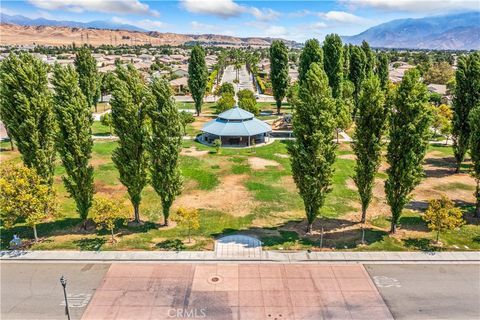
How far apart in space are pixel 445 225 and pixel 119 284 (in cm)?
2554

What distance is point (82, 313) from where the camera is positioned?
70.8 feet

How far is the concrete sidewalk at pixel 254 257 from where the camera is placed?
2728 centimetres

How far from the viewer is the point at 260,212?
119ft

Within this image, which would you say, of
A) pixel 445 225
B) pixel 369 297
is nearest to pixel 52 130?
pixel 369 297

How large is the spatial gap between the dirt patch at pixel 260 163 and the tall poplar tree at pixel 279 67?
30411 millimetres

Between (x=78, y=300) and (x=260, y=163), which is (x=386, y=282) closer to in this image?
(x=78, y=300)

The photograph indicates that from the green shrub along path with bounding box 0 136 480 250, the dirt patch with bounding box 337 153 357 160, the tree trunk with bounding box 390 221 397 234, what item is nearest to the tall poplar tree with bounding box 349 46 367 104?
the dirt patch with bounding box 337 153 357 160

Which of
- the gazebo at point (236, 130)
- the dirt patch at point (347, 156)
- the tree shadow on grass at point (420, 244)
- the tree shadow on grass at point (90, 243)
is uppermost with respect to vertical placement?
the gazebo at point (236, 130)

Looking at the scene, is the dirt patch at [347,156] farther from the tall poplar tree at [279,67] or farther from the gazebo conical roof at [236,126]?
the tall poplar tree at [279,67]

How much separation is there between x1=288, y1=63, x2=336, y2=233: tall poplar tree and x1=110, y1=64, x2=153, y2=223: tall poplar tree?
12683 millimetres

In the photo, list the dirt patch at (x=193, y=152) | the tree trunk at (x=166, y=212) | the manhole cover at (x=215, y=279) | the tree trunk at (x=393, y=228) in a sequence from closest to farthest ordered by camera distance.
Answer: the manhole cover at (x=215, y=279)
the tree trunk at (x=393, y=228)
the tree trunk at (x=166, y=212)
the dirt patch at (x=193, y=152)

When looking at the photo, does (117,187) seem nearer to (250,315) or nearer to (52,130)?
(52,130)

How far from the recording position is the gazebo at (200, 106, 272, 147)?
59375mm

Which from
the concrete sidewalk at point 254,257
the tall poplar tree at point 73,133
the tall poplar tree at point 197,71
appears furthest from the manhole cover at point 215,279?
the tall poplar tree at point 197,71
